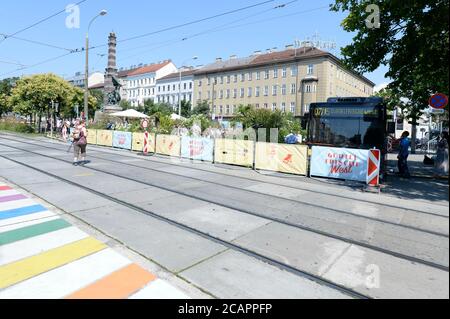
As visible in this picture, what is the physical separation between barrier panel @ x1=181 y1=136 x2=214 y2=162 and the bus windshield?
5086 mm

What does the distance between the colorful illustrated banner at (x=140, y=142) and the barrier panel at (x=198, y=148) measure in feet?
9.00

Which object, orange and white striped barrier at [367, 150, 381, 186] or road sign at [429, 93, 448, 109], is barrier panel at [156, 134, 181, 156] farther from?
road sign at [429, 93, 448, 109]

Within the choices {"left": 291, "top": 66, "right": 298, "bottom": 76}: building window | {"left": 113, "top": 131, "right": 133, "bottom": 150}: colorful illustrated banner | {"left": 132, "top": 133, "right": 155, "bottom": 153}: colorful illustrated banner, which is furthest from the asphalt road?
{"left": 291, "top": 66, "right": 298, "bottom": 76}: building window

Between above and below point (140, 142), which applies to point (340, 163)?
below

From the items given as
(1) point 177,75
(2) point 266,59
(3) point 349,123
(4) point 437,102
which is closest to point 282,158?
(3) point 349,123

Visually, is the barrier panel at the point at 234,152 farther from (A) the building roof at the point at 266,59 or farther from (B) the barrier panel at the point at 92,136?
(A) the building roof at the point at 266,59

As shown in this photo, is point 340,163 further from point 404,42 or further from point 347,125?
point 404,42

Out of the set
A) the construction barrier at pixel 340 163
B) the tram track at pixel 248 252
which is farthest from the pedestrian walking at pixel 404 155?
the tram track at pixel 248 252

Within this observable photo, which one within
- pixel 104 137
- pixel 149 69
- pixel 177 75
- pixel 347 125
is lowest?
pixel 104 137

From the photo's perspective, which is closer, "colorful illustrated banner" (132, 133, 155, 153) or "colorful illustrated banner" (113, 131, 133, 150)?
"colorful illustrated banner" (132, 133, 155, 153)

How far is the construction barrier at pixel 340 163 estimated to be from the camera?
11.2 m

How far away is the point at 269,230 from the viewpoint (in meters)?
5.73

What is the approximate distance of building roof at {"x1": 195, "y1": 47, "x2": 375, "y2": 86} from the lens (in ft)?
205

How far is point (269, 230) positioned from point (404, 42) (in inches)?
392
